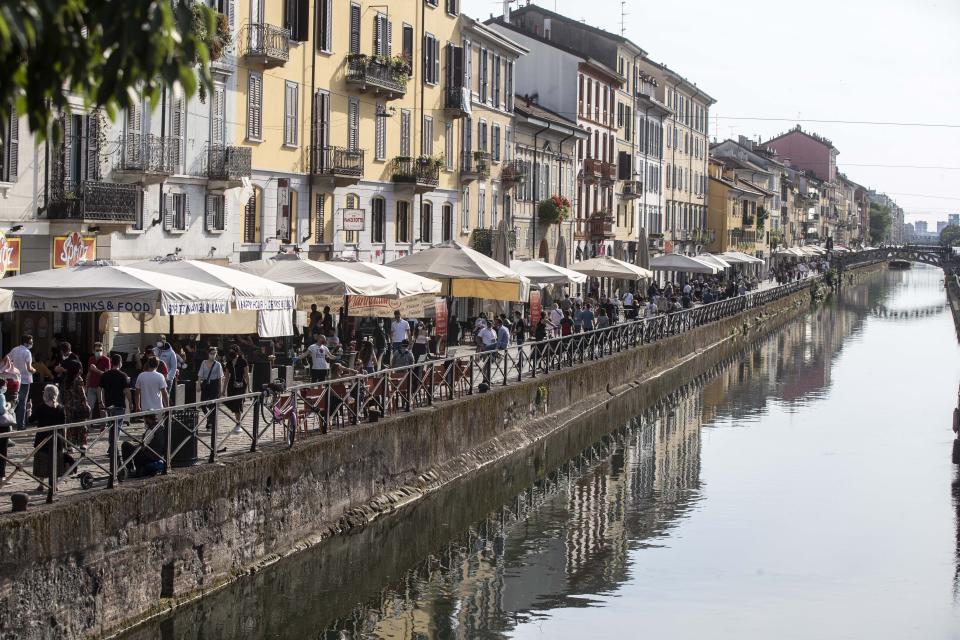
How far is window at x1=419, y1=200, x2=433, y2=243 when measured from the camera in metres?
43.5

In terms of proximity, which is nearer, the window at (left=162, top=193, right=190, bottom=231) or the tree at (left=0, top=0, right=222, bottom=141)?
the tree at (left=0, top=0, right=222, bottom=141)

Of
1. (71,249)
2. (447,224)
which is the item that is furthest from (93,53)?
(447,224)

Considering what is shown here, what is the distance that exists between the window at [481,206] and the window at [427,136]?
5.52m

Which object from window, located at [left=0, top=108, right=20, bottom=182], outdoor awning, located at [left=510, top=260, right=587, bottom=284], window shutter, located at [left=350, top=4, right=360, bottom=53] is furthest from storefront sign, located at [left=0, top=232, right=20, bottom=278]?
window shutter, located at [left=350, top=4, right=360, bottom=53]

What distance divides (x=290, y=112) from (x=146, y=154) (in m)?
7.58

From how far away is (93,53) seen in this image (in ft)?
20.8

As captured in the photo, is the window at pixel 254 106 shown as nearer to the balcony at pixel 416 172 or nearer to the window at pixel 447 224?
the balcony at pixel 416 172

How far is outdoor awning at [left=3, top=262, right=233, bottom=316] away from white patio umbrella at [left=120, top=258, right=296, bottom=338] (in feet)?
3.55

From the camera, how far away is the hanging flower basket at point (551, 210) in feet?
187

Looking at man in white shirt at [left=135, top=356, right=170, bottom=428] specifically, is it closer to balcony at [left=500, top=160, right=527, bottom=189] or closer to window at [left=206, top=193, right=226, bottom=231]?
window at [left=206, top=193, right=226, bottom=231]

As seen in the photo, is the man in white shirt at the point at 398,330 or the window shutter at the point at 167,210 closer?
the man in white shirt at the point at 398,330

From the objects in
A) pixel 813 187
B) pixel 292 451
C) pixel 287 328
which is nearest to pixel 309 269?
pixel 287 328

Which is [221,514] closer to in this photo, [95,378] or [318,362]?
[95,378]

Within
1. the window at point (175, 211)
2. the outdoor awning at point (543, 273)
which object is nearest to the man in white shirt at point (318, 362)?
the window at point (175, 211)
